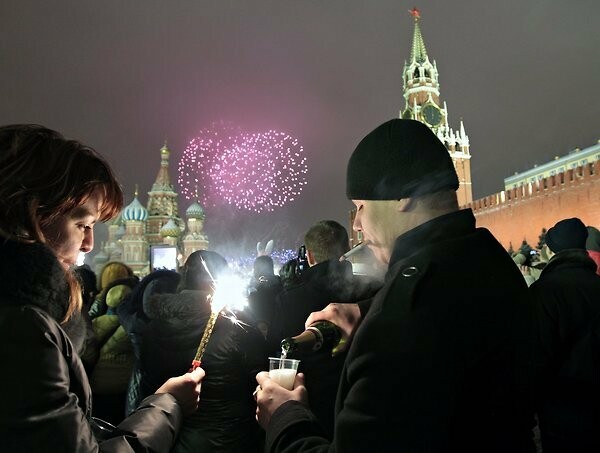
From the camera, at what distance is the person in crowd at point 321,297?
2.90m

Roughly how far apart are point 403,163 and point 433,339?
1.67ft

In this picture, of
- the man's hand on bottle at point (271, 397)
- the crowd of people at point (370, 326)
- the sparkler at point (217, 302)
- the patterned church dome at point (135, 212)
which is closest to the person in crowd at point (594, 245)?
the crowd of people at point (370, 326)

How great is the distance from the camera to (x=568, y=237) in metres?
3.17

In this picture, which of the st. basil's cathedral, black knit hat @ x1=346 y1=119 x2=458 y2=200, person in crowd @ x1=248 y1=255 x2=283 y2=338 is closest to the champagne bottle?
black knit hat @ x1=346 y1=119 x2=458 y2=200

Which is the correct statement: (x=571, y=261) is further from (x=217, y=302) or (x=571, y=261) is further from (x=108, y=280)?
(x=108, y=280)

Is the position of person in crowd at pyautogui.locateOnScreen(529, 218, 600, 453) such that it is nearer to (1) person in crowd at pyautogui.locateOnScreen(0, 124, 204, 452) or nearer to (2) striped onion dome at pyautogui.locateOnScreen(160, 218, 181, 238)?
(1) person in crowd at pyautogui.locateOnScreen(0, 124, 204, 452)

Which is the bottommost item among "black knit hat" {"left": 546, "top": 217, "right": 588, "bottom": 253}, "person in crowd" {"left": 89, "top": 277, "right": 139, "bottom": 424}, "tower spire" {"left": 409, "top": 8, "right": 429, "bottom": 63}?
"person in crowd" {"left": 89, "top": 277, "right": 139, "bottom": 424}

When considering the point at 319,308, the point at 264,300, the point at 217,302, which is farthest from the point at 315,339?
the point at 264,300

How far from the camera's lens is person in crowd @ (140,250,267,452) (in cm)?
267

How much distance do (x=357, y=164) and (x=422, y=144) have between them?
0.63 feet

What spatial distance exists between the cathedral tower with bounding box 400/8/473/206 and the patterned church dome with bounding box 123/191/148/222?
34761 mm

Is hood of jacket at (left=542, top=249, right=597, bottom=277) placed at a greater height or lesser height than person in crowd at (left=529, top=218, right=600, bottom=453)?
greater

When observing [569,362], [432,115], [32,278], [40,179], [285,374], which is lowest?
[569,362]

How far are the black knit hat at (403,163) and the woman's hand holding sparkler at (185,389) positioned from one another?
3.27 feet
